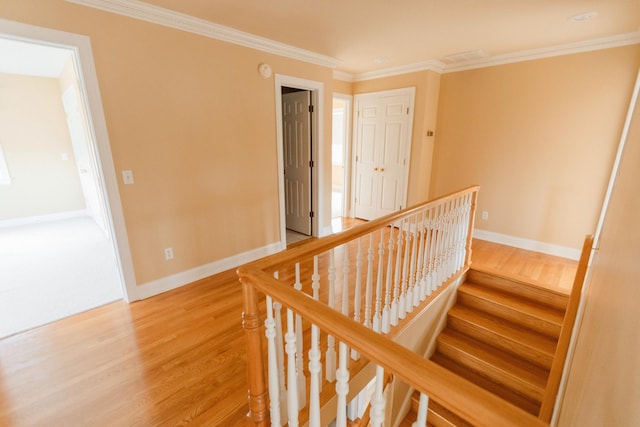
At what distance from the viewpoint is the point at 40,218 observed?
4820mm

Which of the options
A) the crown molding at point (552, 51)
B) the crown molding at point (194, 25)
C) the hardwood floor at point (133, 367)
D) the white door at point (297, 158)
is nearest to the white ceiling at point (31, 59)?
the crown molding at point (194, 25)

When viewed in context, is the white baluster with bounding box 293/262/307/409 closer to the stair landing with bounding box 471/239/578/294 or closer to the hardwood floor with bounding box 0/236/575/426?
the hardwood floor with bounding box 0/236/575/426

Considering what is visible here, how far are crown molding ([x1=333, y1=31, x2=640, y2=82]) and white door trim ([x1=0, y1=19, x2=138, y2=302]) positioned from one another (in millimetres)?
3143

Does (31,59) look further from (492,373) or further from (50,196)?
(492,373)

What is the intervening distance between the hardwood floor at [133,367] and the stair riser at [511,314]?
2.43 m

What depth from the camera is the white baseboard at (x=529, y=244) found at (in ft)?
11.1

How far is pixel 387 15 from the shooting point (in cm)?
232

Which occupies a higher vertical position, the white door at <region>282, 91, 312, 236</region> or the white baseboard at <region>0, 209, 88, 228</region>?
the white door at <region>282, 91, 312, 236</region>

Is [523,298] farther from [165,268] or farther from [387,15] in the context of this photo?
[165,268]

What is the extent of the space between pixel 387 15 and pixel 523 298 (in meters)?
3.00

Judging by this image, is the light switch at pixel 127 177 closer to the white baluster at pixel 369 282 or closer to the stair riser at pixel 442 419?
the white baluster at pixel 369 282

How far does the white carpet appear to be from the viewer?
2352mm

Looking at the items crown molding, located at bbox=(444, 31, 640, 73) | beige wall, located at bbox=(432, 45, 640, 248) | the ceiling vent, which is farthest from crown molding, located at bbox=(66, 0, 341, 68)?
beige wall, located at bbox=(432, 45, 640, 248)

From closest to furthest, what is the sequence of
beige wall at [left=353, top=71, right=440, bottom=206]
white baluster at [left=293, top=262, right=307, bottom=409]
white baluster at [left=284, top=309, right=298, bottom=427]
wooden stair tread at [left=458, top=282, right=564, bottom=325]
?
white baluster at [left=284, top=309, right=298, bottom=427] → white baluster at [left=293, top=262, right=307, bottom=409] → wooden stair tread at [left=458, top=282, right=564, bottom=325] → beige wall at [left=353, top=71, right=440, bottom=206]
